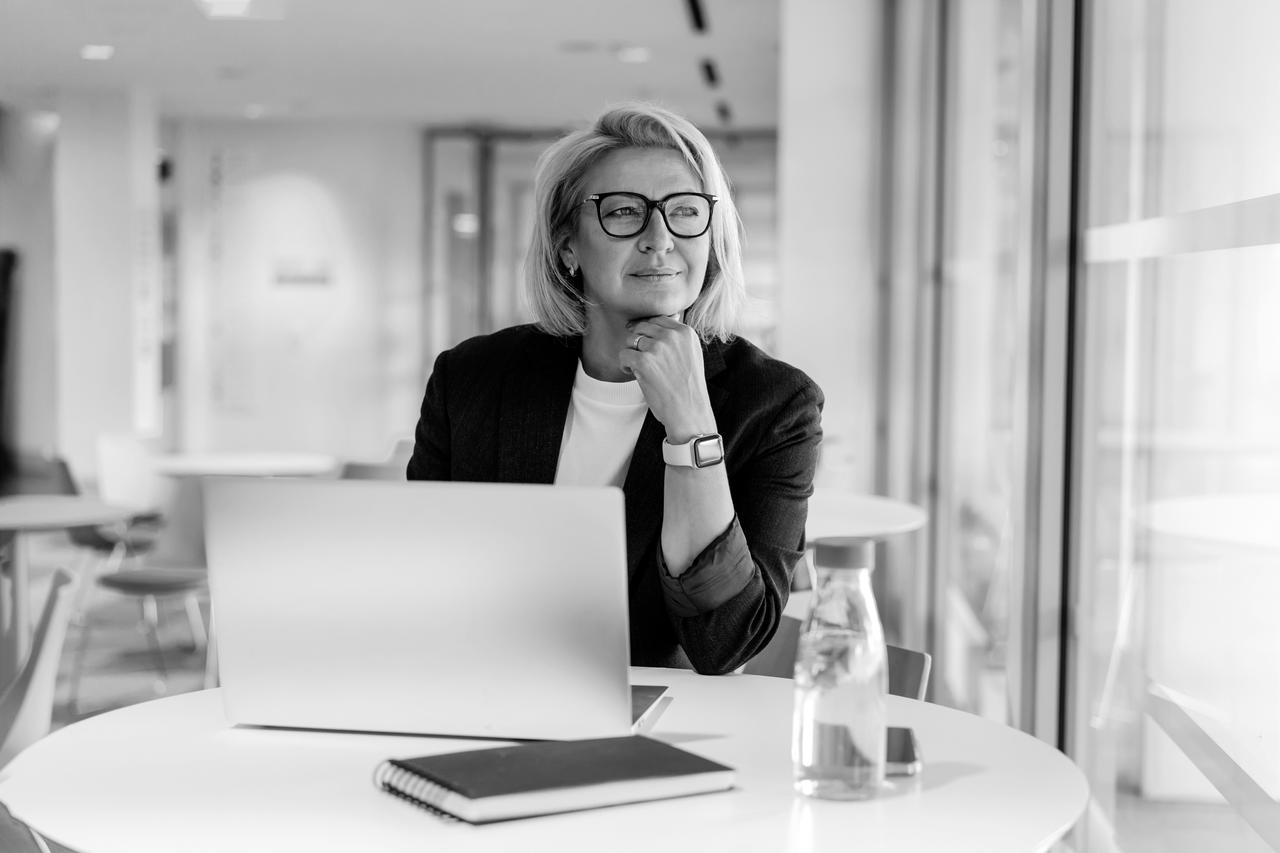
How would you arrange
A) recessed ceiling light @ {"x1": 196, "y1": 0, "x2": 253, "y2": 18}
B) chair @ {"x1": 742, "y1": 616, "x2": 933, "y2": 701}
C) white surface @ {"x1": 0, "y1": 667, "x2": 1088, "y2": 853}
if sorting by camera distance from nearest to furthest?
white surface @ {"x1": 0, "y1": 667, "x2": 1088, "y2": 853} < chair @ {"x1": 742, "y1": 616, "x2": 933, "y2": 701} < recessed ceiling light @ {"x1": 196, "y1": 0, "x2": 253, "y2": 18}

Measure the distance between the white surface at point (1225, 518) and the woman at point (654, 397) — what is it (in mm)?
540

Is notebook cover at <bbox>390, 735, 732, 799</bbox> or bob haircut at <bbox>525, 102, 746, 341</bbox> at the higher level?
bob haircut at <bbox>525, 102, 746, 341</bbox>

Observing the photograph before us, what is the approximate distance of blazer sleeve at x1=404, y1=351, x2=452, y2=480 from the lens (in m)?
2.22

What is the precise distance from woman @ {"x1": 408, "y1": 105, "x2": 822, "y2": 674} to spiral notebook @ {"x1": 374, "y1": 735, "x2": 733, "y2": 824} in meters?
0.50

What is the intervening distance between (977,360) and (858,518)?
770 mm

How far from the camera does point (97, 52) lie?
9.10 meters

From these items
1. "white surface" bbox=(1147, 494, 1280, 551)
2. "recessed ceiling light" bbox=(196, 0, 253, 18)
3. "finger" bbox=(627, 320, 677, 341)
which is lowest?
"white surface" bbox=(1147, 494, 1280, 551)

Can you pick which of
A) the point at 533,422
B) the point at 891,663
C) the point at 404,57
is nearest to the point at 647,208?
the point at 533,422

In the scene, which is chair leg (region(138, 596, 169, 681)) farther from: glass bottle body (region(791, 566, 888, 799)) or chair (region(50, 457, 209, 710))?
glass bottle body (region(791, 566, 888, 799))

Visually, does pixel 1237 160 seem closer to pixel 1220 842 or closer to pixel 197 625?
pixel 1220 842

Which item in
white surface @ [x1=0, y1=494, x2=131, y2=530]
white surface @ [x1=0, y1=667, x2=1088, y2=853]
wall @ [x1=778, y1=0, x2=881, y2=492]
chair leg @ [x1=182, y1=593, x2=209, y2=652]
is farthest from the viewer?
wall @ [x1=778, y1=0, x2=881, y2=492]

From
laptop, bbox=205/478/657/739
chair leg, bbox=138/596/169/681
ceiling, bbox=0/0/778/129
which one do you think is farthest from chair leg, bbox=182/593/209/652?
laptop, bbox=205/478/657/739

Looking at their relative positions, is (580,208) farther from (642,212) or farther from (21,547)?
(21,547)

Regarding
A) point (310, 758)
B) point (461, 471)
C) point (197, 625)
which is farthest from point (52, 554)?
point (310, 758)
